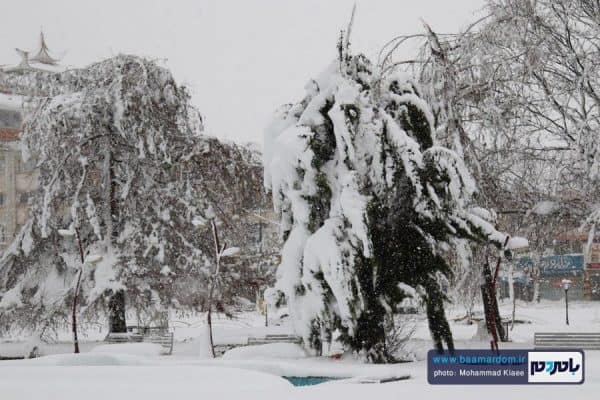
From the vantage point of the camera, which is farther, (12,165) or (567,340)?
(12,165)

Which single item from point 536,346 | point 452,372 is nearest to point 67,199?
point 536,346

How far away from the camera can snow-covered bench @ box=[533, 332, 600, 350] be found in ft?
65.7

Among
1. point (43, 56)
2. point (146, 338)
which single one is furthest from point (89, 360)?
point (43, 56)

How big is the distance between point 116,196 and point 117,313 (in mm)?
3901

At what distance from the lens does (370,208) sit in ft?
62.3

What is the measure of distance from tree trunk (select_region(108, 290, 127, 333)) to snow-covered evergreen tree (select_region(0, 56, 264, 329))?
67 mm

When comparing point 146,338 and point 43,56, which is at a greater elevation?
point 43,56

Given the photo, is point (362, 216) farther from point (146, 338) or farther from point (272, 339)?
point (146, 338)

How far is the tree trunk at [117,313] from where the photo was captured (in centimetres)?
2716

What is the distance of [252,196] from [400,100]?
36.7 ft

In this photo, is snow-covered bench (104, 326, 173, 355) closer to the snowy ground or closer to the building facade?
the snowy ground

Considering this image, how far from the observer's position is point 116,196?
1138 inches

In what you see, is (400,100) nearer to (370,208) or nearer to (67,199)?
(370,208)

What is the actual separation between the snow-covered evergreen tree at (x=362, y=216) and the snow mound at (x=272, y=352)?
46cm
